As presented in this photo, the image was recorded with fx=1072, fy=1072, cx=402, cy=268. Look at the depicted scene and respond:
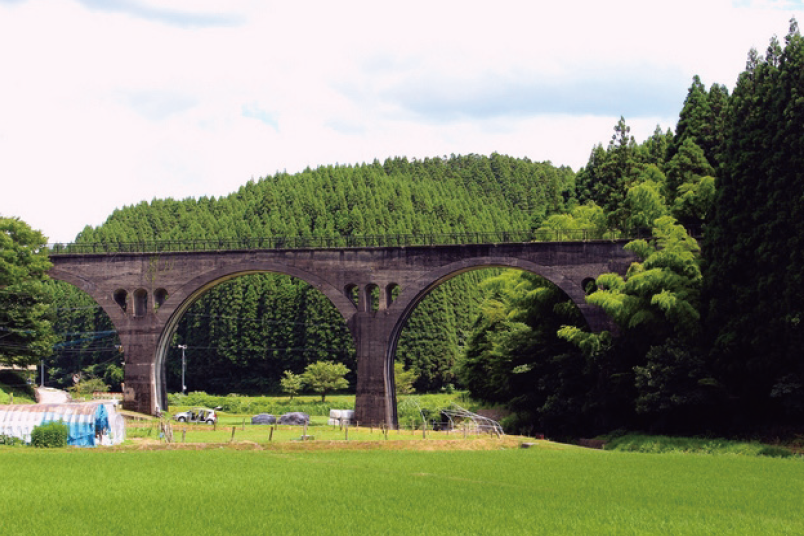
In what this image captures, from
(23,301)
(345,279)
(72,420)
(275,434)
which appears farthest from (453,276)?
(23,301)

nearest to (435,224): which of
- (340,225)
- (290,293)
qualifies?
(340,225)

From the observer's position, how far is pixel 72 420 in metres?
43.7

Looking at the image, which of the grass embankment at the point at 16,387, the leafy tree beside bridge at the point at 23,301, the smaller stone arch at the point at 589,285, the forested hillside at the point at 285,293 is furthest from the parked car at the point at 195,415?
the forested hillside at the point at 285,293

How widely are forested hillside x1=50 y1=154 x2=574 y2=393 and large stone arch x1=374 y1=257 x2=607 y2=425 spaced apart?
33.1 m

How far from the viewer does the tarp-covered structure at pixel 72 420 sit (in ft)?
141

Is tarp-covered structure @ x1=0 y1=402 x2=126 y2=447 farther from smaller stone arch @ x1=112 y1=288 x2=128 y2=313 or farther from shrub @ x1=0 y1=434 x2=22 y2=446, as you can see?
smaller stone arch @ x1=112 y1=288 x2=128 y2=313

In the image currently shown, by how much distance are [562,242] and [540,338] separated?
6.35 meters

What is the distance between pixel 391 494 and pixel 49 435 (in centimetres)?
1980

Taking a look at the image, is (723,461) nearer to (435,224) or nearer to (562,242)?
(562,242)

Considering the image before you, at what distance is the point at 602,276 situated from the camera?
53.2m

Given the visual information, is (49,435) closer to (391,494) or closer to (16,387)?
(391,494)

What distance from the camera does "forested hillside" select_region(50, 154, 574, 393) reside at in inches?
4592

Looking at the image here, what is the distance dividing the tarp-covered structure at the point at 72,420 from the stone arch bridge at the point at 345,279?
14.4 metres

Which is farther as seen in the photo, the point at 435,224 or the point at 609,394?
the point at 435,224
